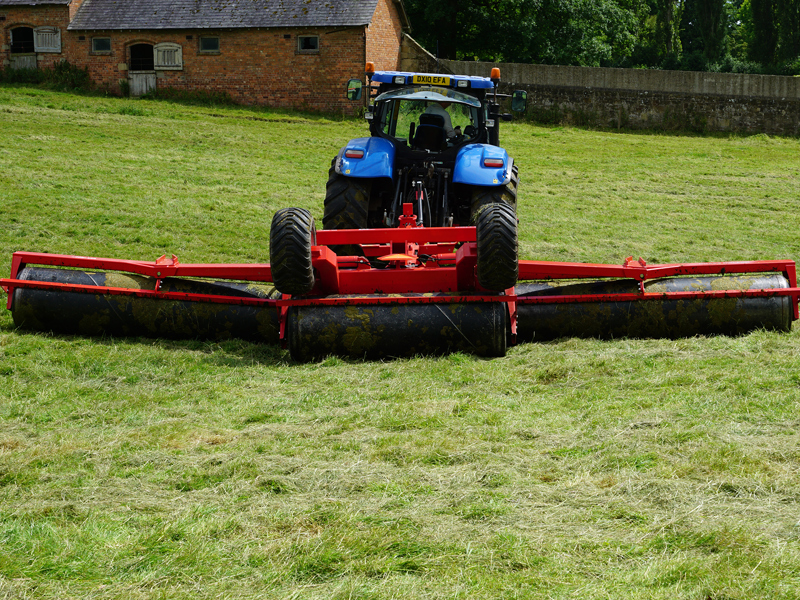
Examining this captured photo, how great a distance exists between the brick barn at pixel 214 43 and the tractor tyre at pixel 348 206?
17333 mm

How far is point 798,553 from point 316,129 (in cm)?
1901

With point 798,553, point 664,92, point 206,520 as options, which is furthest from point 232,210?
point 664,92

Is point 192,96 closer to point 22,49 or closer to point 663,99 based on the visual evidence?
point 22,49

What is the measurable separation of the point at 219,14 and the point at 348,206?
63.8ft

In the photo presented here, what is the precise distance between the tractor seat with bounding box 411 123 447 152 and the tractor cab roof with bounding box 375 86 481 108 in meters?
0.26

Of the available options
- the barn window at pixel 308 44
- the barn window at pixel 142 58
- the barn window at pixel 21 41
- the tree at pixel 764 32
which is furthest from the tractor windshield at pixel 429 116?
the tree at pixel 764 32

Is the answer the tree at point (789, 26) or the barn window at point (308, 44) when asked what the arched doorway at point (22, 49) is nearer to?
the barn window at point (308, 44)

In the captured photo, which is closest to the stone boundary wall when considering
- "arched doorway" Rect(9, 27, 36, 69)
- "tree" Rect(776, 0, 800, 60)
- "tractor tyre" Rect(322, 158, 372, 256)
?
"arched doorway" Rect(9, 27, 36, 69)

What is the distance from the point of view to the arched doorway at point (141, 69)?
2547 centimetres

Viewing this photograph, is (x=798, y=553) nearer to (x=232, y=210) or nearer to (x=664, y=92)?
(x=232, y=210)

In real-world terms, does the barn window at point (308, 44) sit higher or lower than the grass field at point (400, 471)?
higher

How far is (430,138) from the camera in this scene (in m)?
7.98

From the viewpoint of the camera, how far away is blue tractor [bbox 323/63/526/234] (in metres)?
7.35

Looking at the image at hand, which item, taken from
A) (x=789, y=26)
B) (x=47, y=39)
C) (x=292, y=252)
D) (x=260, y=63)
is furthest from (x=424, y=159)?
(x=789, y=26)
